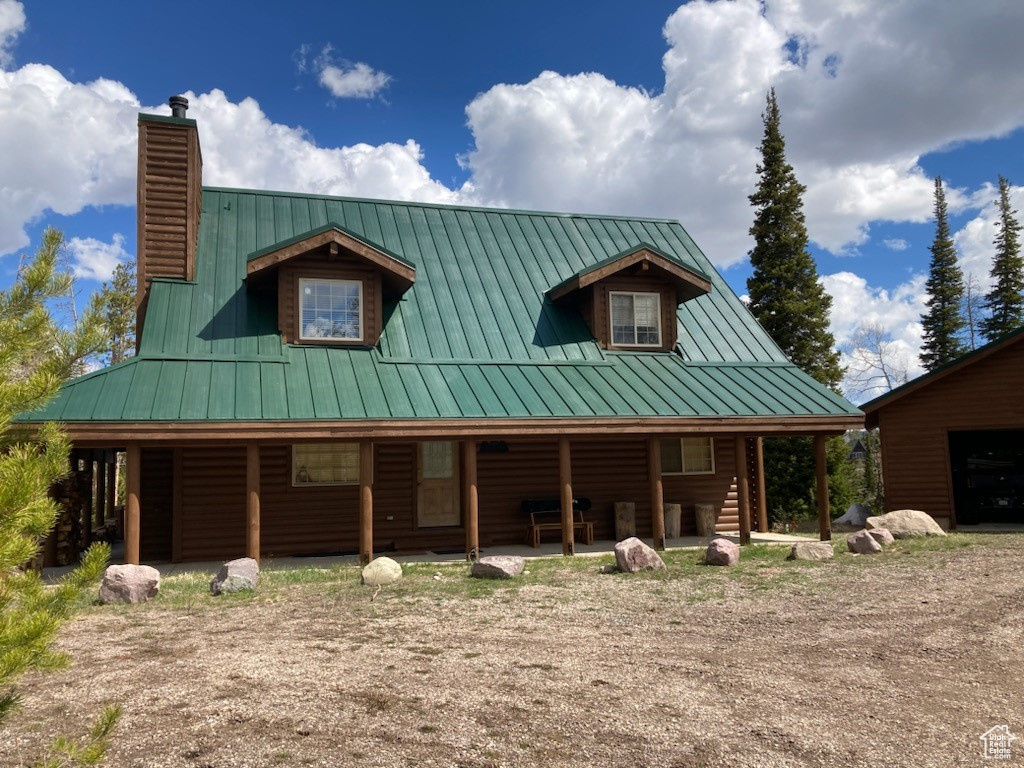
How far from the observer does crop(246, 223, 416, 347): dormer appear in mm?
13711

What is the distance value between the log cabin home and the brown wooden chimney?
43 millimetres

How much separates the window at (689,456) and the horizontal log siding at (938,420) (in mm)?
5416

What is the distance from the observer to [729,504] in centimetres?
1666

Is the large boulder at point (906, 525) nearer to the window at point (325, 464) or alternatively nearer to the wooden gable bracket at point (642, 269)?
the wooden gable bracket at point (642, 269)

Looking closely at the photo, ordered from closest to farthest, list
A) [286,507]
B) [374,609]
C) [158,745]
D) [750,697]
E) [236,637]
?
[158,745] → [750,697] → [236,637] → [374,609] → [286,507]

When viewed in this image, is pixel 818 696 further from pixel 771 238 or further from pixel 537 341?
pixel 771 238

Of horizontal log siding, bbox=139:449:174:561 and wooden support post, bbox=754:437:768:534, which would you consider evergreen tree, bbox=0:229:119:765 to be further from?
wooden support post, bbox=754:437:768:534

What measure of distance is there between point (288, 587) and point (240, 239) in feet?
27.9

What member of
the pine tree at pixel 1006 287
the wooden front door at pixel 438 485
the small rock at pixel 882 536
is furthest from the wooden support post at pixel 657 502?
the pine tree at pixel 1006 287

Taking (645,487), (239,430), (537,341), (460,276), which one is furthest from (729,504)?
(239,430)

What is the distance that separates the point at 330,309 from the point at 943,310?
37.5 meters

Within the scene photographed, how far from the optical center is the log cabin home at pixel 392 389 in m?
12.1

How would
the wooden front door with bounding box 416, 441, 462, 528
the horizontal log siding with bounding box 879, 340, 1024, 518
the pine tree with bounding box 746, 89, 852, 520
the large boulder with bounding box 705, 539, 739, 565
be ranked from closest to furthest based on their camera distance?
the large boulder with bounding box 705, 539, 739, 565 < the wooden front door with bounding box 416, 441, 462, 528 < the horizontal log siding with bounding box 879, 340, 1024, 518 < the pine tree with bounding box 746, 89, 852, 520

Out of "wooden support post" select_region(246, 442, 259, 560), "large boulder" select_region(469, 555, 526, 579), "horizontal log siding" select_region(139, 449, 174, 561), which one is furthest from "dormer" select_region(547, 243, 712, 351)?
"horizontal log siding" select_region(139, 449, 174, 561)
